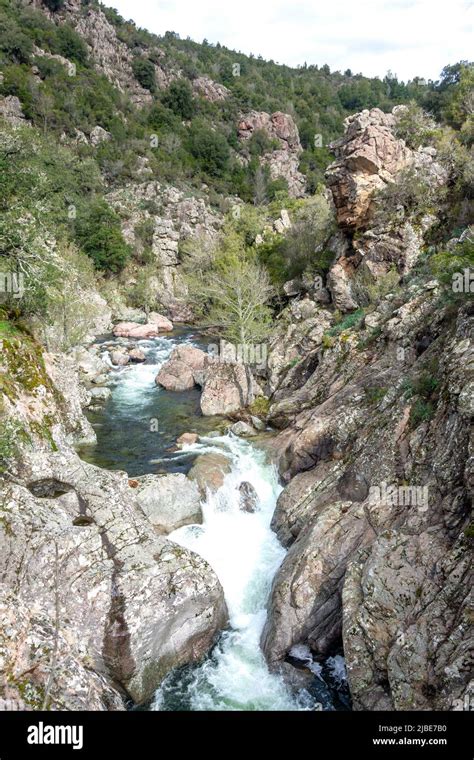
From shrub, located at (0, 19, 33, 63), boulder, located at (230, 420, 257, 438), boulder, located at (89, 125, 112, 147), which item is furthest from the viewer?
boulder, located at (89, 125, 112, 147)

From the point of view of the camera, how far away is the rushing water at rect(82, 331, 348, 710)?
35.4ft

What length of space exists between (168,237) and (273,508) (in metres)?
53.0

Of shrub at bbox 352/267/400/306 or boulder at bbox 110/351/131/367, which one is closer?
shrub at bbox 352/267/400/306

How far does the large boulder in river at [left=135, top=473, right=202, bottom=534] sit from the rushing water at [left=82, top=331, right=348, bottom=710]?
0.43 metres

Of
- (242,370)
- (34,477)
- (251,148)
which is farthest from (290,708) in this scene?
(251,148)

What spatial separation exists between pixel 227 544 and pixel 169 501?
2.57 m

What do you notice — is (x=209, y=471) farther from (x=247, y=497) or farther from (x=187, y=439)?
(x=187, y=439)

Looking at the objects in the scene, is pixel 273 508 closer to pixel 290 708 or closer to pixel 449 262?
pixel 290 708

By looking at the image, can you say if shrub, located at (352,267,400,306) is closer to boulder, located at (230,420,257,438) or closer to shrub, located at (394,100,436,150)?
boulder, located at (230,420,257,438)

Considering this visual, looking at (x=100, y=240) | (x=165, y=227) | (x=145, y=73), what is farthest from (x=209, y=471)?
(x=145, y=73)

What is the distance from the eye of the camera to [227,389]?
84.3 ft

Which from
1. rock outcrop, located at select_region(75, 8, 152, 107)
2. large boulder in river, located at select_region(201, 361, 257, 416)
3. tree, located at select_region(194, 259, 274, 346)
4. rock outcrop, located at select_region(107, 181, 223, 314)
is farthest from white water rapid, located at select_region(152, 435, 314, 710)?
rock outcrop, located at select_region(75, 8, 152, 107)

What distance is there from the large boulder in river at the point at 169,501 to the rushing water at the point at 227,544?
43 centimetres
